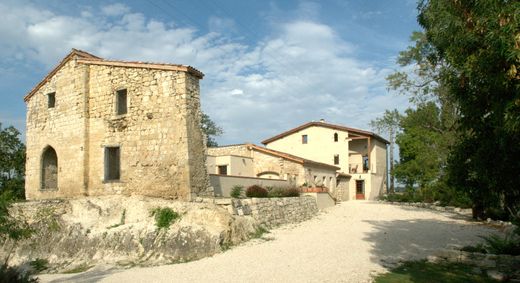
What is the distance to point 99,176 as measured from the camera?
17984 millimetres

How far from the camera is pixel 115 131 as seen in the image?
58.2ft

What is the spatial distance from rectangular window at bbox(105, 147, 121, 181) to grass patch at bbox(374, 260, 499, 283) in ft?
41.4

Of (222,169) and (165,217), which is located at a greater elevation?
(222,169)

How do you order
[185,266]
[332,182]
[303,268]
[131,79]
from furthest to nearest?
[332,182]
[131,79]
[185,266]
[303,268]

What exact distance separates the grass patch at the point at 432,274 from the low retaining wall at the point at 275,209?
727 centimetres

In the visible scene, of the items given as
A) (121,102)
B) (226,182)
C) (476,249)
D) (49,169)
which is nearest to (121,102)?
(121,102)

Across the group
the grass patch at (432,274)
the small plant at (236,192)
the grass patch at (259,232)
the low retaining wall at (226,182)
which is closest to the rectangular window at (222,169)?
the low retaining wall at (226,182)

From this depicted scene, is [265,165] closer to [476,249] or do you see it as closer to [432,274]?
[476,249]

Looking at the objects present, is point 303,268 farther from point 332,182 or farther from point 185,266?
point 332,182

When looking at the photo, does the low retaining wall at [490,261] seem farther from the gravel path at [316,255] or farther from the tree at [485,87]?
the tree at [485,87]

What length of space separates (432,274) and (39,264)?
44.2ft

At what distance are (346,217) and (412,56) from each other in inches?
394

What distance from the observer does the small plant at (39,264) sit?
1466 cm

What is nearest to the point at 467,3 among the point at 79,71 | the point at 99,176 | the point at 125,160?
the point at 125,160
